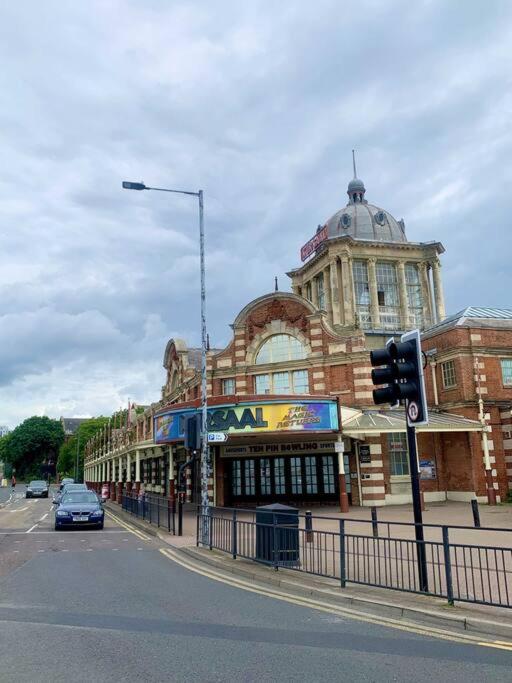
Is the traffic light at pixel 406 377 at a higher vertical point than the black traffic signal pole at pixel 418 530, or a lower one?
higher

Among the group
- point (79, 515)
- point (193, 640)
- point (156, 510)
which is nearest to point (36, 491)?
point (79, 515)

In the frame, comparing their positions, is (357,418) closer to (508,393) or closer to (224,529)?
(508,393)

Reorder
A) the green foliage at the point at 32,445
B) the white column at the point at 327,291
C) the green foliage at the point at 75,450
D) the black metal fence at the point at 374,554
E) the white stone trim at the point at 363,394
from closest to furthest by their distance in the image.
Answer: the black metal fence at the point at 374,554 → the white stone trim at the point at 363,394 → the white column at the point at 327,291 → the green foliage at the point at 75,450 → the green foliage at the point at 32,445

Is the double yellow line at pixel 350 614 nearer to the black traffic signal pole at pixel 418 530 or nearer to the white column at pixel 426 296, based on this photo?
the black traffic signal pole at pixel 418 530

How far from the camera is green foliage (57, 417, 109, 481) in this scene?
10745 centimetres

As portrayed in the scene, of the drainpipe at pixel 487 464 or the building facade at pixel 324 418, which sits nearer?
the building facade at pixel 324 418

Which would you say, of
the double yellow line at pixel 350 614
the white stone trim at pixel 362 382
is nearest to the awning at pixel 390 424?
the white stone trim at pixel 362 382

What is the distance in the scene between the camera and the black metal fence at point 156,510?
19.0m

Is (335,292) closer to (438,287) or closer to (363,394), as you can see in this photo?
(438,287)

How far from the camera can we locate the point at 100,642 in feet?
21.2

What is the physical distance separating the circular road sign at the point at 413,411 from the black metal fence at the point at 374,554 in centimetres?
156

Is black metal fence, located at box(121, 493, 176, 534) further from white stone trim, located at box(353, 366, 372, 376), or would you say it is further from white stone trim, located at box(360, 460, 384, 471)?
white stone trim, located at box(353, 366, 372, 376)

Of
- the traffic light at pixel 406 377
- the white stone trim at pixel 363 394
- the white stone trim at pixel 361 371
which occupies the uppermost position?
the white stone trim at pixel 361 371

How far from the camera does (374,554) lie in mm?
8688
